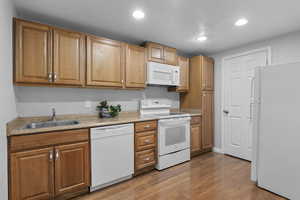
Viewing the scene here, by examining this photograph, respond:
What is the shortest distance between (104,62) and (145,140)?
4.71ft

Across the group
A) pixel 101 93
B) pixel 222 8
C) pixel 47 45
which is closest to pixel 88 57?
pixel 47 45

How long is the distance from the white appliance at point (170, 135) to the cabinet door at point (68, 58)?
1316 mm

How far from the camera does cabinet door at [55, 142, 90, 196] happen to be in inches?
68.3

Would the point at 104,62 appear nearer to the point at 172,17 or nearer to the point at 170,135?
the point at 172,17

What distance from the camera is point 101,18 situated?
2.12m

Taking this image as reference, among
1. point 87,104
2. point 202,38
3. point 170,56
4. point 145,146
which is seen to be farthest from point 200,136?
point 87,104

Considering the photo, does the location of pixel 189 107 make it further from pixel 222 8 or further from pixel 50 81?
pixel 50 81

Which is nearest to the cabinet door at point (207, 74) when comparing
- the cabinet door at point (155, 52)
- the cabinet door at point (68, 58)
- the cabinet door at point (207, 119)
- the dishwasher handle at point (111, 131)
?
the cabinet door at point (207, 119)

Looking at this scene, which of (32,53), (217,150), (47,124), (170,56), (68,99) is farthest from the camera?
(217,150)

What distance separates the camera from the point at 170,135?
2771 mm

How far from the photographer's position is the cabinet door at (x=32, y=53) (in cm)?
178

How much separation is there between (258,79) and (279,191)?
1492mm

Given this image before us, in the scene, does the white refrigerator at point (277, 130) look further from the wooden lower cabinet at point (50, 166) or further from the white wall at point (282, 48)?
the wooden lower cabinet at point (50, 166)

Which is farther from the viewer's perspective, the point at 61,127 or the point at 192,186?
the point at 192,186
